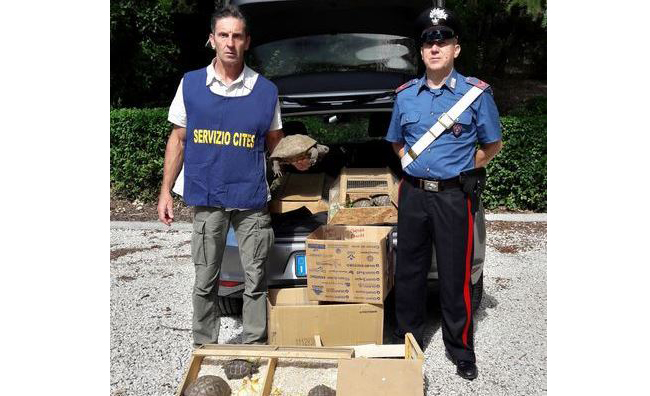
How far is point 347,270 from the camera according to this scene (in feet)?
11.0

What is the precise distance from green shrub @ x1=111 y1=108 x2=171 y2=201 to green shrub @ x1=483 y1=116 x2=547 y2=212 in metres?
4.19

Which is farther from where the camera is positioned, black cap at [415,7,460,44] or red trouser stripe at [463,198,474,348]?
red trouser stripe at [463,198,474,348]

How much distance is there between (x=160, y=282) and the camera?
505 cm

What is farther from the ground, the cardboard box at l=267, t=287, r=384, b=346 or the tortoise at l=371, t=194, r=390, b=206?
the tortoise at l=371, t=194, r=390, b=206

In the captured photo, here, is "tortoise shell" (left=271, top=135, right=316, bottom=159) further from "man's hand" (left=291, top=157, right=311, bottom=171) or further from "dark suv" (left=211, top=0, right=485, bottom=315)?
"dark suv" (left=211, top=0, right=485, bottom=315)

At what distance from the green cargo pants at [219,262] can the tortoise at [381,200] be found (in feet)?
2.57

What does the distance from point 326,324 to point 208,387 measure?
2.72 feet

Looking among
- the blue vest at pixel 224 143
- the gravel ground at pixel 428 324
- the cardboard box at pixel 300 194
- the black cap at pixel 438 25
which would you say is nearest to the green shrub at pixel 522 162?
the gravel ground at pixel 428 324

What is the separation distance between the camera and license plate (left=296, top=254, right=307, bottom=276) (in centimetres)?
354

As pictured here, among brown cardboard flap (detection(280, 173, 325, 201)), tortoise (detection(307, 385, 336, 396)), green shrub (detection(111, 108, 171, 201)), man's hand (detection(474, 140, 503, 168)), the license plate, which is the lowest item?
tortoise (detection(307, 385, 336, 396))

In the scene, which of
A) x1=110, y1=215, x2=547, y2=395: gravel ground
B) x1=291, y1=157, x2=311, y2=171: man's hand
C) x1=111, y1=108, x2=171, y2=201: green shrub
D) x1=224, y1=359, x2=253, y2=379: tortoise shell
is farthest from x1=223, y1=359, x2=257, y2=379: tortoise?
x1=111, y1=108, x2=171, y2=201: green shrub

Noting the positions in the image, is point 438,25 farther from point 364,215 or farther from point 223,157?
point 223,157

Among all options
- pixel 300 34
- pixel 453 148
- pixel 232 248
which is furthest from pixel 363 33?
pixel 232 248

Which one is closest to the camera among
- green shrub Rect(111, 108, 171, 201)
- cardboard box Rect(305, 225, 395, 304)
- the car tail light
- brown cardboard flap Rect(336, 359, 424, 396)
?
brown cardboard flap Rect(336, 359, 424, 396)
